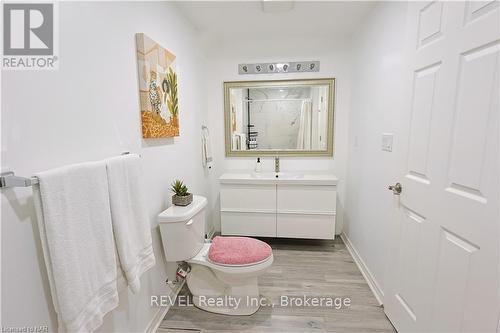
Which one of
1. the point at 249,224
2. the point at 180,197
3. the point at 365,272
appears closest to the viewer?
A: the point at 180,197

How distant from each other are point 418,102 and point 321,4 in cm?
118

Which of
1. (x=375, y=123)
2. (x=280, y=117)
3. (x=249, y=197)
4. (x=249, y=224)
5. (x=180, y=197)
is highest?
(x=280, y=117)

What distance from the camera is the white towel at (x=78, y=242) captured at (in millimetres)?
698

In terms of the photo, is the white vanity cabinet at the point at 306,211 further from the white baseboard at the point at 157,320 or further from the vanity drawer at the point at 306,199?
the white baseboard at the point at 157,320

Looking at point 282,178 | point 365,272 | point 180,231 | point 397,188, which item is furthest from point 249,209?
point 397,188

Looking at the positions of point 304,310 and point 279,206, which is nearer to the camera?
point 304,310

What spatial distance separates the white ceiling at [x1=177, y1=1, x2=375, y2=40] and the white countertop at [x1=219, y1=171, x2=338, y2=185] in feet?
4.85

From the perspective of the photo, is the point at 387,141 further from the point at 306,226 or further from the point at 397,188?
the point at 306,226

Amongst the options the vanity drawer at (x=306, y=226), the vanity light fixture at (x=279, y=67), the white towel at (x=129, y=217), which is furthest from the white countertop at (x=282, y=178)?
the white towel at (x=129, y=217)

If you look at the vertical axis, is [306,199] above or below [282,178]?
below

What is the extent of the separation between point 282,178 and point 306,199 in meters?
0.32

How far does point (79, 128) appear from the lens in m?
0.94

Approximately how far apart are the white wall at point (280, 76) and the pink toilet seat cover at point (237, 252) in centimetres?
116

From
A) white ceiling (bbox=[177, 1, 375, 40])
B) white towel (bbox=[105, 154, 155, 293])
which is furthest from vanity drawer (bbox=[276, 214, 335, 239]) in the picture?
white ceiling (bbox=[177, 1, 375, 40])
